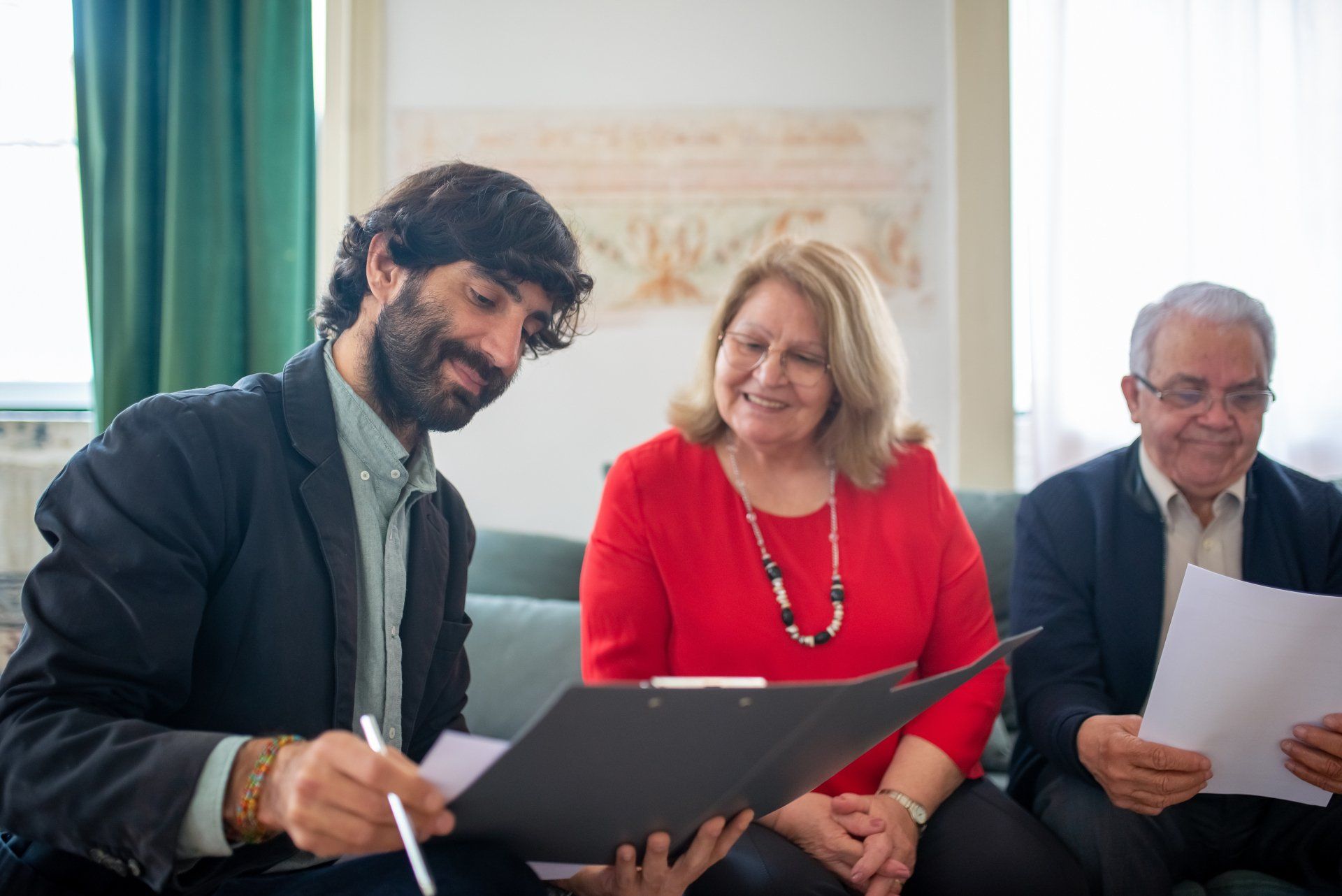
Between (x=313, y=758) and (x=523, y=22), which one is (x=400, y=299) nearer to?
(x=313, y=758)

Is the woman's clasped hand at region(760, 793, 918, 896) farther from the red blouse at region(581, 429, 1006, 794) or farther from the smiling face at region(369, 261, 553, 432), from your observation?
the smiling face at region(369, 261, 553, 432)

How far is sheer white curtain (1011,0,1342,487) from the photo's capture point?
262 centimetres

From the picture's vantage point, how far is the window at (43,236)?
2.74 m

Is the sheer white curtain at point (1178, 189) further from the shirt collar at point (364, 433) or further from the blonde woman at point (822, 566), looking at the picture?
the shirt collar at point (364, 433)

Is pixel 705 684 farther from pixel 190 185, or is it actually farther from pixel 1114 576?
pixel 190 185

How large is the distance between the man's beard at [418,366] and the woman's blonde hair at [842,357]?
59 cm

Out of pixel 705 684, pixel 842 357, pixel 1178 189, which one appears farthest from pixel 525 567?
pixel 1178 189

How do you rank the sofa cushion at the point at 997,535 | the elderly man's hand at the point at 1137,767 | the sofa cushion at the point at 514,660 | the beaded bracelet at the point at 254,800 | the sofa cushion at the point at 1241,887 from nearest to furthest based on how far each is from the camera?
1. the beaded bracelet at the point at 254,800
2. the elderly man's hand at the point at 1137,767
3. the sofa cushion at the point at 1241,887
4. the sofa cushion at the point at 514,660
5. the sofa cushion at the point at 997,535

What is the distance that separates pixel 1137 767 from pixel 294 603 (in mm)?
Result: 1033

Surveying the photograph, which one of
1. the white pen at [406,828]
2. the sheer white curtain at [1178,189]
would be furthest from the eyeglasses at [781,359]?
the sheer white curtain at [1178,189]

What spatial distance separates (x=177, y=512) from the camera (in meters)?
0.97

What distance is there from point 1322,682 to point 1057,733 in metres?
0.35

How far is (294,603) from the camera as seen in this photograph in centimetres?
105

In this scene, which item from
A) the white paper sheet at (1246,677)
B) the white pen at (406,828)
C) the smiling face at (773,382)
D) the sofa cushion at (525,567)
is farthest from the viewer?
the sofa cushion at (525,567)
